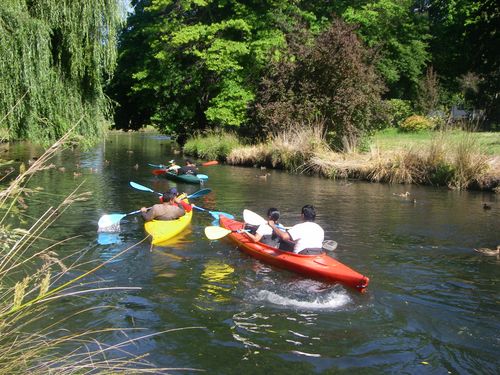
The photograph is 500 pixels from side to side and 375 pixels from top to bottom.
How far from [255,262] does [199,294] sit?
2036 millimetres


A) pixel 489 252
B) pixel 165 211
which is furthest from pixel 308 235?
pixel 165 211

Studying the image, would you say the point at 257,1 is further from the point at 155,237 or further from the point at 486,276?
the point at 486,276

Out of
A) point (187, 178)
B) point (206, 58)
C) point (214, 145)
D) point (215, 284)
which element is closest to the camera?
point (215, 284)

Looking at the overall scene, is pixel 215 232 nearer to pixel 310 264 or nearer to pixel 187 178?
pixel 310 264

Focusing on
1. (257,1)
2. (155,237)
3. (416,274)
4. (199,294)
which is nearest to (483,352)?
(416,274)

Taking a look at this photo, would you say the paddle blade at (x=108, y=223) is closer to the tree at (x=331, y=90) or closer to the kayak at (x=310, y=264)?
the kayak at (x=310, y=264)

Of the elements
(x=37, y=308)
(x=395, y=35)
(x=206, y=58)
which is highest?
(x=395, y=35)

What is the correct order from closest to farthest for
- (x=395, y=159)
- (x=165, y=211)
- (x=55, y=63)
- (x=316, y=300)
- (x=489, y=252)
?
(x=316, y=300) → (x=489, y=252) → (x=165, y=211) → (x=55, y=63) → (x=395, y=159)

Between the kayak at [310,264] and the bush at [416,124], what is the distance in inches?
884

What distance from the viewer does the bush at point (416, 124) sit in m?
29.9

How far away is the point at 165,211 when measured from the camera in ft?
36.6

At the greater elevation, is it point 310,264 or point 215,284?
point 310,264

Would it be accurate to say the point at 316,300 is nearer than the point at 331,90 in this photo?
Yes

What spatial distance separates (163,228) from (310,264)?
355cm
